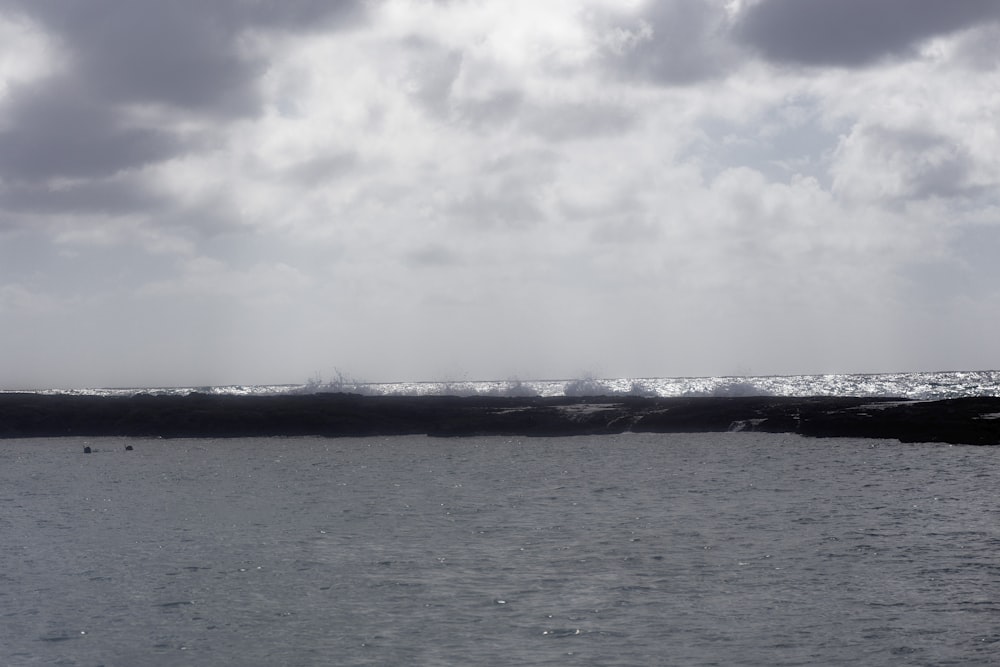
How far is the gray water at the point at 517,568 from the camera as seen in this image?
20438mm

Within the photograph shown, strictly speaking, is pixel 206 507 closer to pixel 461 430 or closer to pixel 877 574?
pixel 877 574

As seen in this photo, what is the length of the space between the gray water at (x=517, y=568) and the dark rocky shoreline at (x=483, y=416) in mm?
21471

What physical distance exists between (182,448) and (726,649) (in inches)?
2719

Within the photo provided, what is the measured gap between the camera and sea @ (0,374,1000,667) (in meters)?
20.4

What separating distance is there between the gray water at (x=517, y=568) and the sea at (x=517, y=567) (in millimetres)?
96

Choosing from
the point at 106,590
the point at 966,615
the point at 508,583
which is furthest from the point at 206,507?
the point at 966,615

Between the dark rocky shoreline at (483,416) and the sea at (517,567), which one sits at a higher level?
the dark rocky shoreline at (483,416)

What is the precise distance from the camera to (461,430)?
88.8 meters

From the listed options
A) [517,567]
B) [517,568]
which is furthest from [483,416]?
[517,568]

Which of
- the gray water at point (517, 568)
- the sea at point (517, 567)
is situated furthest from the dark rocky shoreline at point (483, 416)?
the gray water at point (517, 568)

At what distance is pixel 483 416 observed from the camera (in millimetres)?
92500

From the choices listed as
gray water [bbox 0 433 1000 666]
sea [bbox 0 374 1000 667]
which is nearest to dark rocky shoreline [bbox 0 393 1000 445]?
sea [bbox 0 374 1000 667]

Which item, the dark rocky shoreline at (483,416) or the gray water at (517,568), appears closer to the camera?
the gray water at (517,568)

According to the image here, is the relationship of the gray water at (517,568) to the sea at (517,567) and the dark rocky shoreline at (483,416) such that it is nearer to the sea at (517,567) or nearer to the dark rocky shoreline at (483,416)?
the sea at (517,567)
